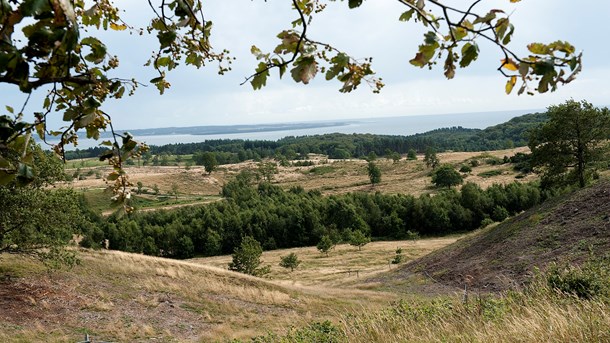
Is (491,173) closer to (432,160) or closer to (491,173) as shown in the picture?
(491,173)

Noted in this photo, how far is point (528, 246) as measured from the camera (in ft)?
76.1

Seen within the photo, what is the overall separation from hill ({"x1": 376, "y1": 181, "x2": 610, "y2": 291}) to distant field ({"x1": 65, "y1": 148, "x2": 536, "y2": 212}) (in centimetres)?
7563

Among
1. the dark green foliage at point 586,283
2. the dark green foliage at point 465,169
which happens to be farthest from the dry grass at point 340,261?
the dark green foliage at point 465,169

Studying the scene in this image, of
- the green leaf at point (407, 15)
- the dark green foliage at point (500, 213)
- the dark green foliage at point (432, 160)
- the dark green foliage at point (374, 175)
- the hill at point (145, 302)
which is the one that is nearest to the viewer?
the green leaf at point (407, 15)

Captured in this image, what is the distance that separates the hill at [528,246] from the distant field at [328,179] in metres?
75.6

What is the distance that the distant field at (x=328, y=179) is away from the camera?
112m

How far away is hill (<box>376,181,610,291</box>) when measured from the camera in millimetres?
19875

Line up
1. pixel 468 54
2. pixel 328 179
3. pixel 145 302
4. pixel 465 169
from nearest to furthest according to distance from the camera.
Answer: pixel 468 54
pixel 145 302
pixel 465 169
pixel 328 179

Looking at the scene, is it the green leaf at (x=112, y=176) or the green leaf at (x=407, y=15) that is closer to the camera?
the green leaf at (x=407, y=15)

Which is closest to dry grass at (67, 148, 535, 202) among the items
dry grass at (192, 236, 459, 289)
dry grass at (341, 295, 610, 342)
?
dry grass at (192, 236, 459, 289)

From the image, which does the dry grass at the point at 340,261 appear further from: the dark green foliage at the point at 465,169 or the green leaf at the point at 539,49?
the dark green foliage at the point at 465,169

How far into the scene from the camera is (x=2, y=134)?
5.58ft

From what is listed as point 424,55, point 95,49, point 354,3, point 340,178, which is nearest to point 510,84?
point 424,55

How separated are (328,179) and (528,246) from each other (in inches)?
4794
